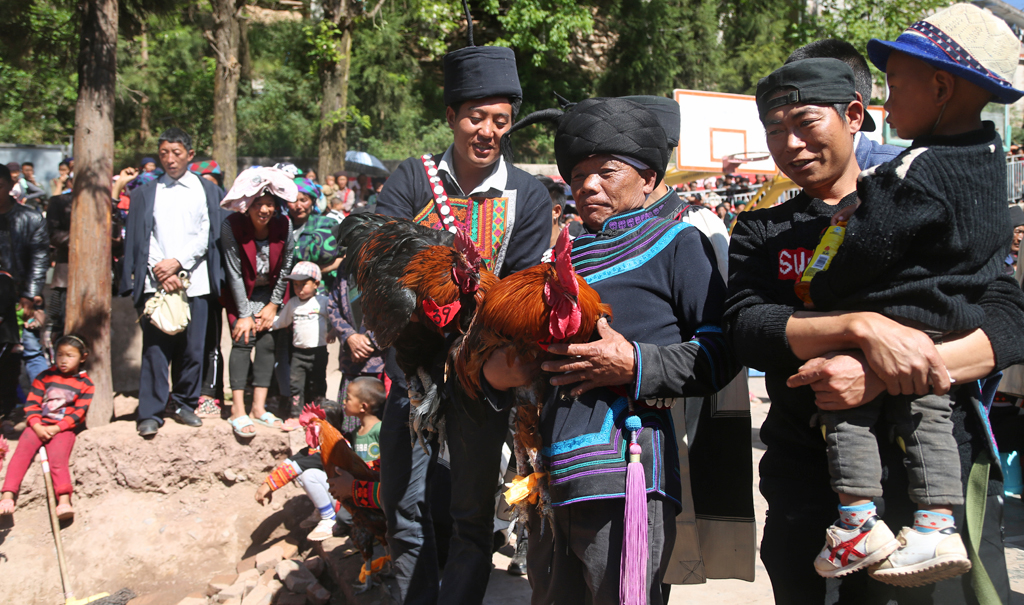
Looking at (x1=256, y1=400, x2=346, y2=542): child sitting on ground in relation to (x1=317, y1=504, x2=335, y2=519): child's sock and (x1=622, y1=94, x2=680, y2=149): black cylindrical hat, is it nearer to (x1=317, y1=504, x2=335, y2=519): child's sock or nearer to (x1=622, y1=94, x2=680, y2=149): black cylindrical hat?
(x1=317, y1=504, x2=335, y2=519): child's sock

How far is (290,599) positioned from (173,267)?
2641 millimetres

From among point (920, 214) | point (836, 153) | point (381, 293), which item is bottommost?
point (381, 293)

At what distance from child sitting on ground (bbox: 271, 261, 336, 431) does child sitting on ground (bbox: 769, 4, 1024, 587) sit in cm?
439

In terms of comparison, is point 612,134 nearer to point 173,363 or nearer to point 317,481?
point 317,481

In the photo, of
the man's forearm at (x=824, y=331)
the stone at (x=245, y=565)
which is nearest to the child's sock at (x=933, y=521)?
the man's forearm at (x=824, y=331)

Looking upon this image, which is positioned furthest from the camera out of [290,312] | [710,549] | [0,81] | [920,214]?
[0,81]

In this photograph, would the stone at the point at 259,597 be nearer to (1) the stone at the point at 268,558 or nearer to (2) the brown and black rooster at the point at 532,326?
(1) the stone at the point at 268,558

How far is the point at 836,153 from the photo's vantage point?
2004 mm

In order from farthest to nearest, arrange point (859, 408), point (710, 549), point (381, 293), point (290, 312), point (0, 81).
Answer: point (0, 81) < point (290, 312) < point (381, 293) < point (710, 549) < point (859, 408)

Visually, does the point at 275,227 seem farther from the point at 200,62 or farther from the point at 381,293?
the point at 200,62

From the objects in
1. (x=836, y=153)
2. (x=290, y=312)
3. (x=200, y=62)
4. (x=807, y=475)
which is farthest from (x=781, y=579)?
(x=200, y=62)

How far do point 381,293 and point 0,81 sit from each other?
19.1 meters

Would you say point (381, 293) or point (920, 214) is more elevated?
point (920, 214)

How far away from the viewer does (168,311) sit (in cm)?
523
